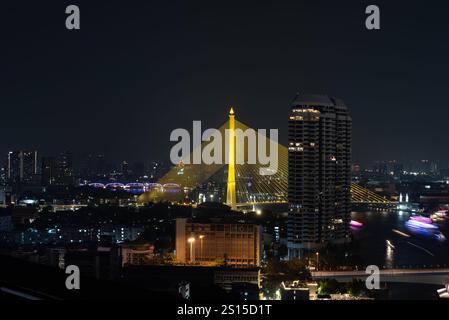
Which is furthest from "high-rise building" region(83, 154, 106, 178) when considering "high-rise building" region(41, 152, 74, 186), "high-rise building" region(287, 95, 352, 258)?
"high-rise building" region(287, 95, 352, 258)

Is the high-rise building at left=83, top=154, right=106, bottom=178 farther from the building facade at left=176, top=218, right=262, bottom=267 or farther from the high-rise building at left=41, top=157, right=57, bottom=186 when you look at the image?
the building facade at left=176, top=218, right=262, bottom=267

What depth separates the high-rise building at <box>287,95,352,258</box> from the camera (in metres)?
10.8

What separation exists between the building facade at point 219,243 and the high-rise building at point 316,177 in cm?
154

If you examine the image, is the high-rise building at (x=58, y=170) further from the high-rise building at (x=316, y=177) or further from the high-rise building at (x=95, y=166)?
the high-rise building at (x=316, y=177)

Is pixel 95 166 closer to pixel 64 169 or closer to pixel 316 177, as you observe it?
pixel 64 169

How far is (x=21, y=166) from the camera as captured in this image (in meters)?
23.0

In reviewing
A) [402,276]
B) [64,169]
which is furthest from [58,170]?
[402,276]

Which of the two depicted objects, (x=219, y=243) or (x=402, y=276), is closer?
(x=402, y=276)

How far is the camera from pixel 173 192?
20531 millimetres

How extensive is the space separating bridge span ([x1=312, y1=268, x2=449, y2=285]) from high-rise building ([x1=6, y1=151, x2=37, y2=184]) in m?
16.2

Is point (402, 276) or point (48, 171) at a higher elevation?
point (48, 171)

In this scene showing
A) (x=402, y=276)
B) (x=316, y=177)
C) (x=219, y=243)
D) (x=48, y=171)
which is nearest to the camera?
→ (x=402, y=276)

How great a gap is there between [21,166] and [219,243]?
15121 mm

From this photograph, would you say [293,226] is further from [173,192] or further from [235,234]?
[173,192]
